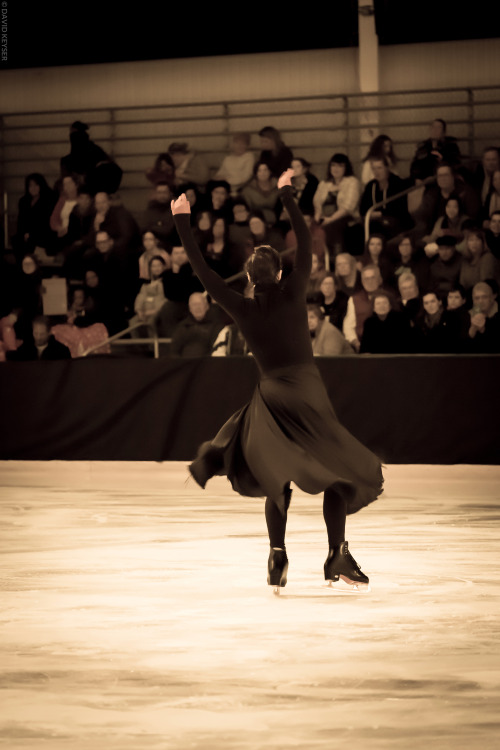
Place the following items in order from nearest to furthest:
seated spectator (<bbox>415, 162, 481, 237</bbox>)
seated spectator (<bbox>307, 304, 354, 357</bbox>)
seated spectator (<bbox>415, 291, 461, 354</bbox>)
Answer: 1. seated spectator (<bbox>415, 291, 461, 354</bbox>)
2. seated spectator (<bbox>307, 304, 354, 357</bbox>)
3. seated spectator (<bbox>415, 162, 481, 237</bbox>)

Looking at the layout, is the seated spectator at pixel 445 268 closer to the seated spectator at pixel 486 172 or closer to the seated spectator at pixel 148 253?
the seated spectator at pixel 486 172

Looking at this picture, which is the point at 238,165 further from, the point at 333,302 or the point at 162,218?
the point at 333,302

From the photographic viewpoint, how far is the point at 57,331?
14203 millimetres

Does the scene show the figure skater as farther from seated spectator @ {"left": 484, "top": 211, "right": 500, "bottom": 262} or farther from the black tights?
seated spectator @ {"left": 484, "top": 211, "right": 500, "bottom": 262}

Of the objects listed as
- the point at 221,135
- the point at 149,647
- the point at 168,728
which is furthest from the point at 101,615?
the point at 221,135

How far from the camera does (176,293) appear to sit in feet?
44.4

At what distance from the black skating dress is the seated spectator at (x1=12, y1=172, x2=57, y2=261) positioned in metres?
9.59

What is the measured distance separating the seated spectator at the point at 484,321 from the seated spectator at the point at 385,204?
5.48ft

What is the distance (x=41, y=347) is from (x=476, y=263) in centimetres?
441

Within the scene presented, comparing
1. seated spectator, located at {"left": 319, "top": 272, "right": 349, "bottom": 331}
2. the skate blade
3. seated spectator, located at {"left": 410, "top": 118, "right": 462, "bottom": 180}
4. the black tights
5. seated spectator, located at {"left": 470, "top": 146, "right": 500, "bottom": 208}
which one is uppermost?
seated spectator, located at {"left": 410, "top": 118, "right": 462, "bottom": 180}

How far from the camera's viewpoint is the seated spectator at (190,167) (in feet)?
51.1

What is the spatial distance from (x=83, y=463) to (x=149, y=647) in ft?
21.8

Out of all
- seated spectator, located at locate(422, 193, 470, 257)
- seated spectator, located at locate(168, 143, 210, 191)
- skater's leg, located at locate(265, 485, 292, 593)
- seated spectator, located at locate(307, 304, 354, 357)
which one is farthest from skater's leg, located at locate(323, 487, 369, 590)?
seated spectator, located at locate(168, 143, 210, 191)

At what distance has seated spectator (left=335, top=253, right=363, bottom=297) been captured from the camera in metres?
13.2
